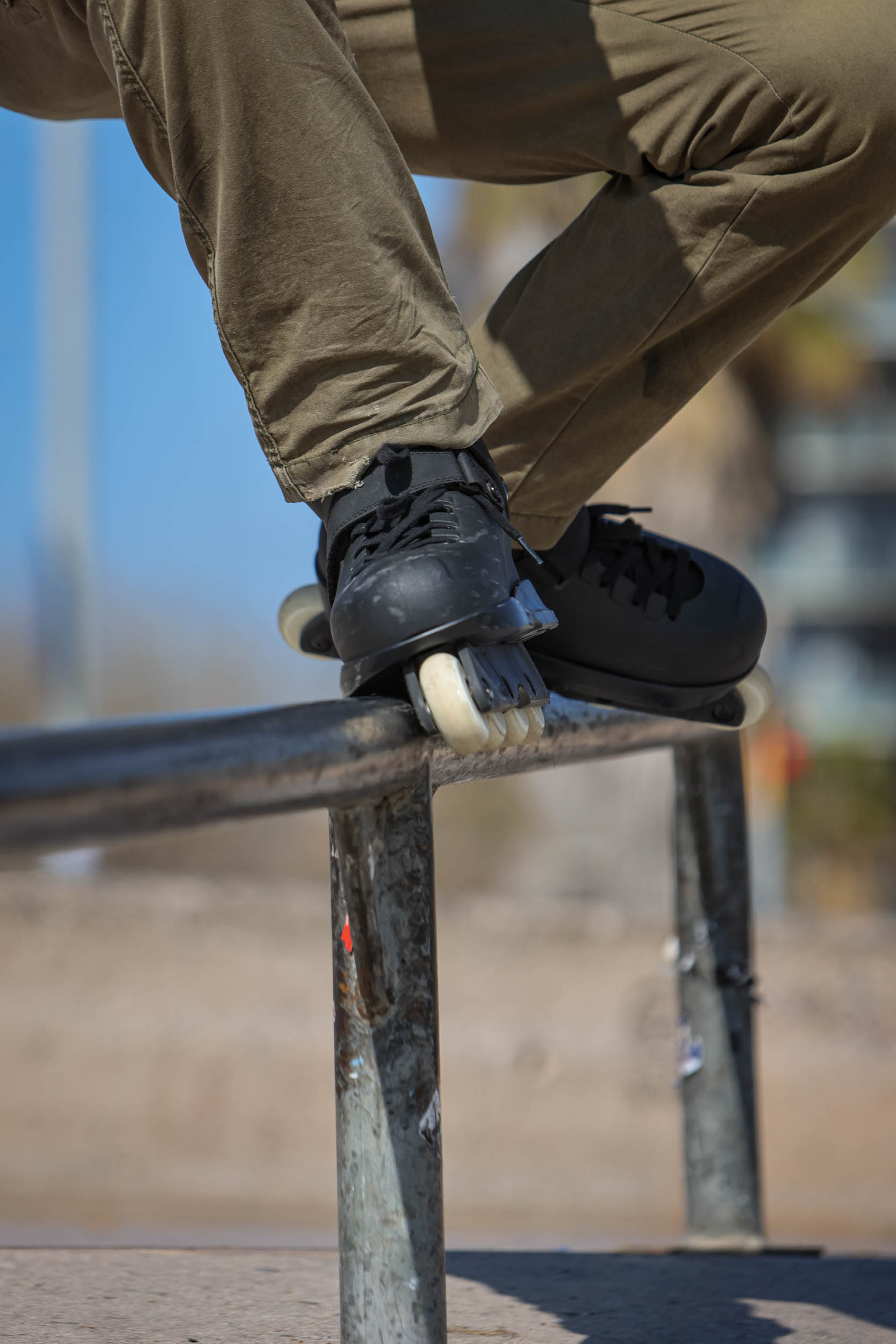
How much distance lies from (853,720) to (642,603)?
25113 millimetres

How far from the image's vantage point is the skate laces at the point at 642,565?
1.35 metres

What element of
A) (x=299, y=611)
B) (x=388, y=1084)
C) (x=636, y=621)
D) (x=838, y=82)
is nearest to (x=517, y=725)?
(x=388, y=1084)

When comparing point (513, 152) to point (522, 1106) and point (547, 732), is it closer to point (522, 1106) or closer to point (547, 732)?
point (547, 732)

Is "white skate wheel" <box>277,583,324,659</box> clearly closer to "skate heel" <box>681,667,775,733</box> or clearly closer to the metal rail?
the metal rail

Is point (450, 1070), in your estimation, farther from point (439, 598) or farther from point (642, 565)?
point (439, 598)

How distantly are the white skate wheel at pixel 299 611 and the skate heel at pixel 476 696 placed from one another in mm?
453

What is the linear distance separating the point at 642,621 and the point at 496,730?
0.41 m

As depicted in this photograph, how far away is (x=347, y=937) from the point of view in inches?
36.9

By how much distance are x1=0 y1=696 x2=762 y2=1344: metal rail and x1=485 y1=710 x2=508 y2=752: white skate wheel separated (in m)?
0.04

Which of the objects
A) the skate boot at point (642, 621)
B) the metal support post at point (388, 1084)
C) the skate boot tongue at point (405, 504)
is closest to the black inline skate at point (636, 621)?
the skate boot at point (642, 621)

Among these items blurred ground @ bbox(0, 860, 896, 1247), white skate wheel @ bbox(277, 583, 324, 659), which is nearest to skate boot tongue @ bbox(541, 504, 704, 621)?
white skate wheel @ bbox(277, 583, 324, 659)

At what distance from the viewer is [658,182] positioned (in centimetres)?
129

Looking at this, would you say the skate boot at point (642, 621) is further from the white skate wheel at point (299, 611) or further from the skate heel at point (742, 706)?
the white skate wheel at point (299, 611)

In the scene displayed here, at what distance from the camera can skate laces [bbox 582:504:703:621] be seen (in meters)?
1.35
